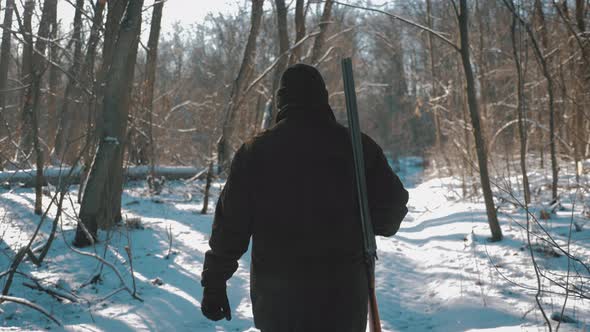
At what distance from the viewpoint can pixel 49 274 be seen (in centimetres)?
543

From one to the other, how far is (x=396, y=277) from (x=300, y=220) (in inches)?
167

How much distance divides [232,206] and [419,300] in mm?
3518

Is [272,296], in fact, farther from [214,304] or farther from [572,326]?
[572,326]

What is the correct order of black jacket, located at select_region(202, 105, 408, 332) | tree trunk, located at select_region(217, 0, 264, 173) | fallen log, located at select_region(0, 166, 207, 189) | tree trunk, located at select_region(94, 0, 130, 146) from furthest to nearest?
fallen log, located at select_region(0, 166, 207, 189), tree trunk, located at select_region(217, 0, 264, 173), tree trunk, located at select_region(94, 0, 130, 146), black jacket, located at select_region(202, 105, 408, 332)

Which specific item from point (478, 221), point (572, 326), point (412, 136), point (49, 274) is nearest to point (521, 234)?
point (478, 221)

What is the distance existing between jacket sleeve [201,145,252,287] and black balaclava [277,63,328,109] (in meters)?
0.32

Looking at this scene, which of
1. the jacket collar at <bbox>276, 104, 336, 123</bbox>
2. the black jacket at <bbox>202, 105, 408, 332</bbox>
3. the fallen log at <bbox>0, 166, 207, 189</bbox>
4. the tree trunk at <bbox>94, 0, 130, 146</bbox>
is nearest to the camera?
the black jacket at <bbox>202, 105, 408, 332</bbox>

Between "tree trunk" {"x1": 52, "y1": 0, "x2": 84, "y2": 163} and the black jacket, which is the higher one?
"tree trunk" {"x1": 52, "y1": 0, "x2": 84, "y2": 163}

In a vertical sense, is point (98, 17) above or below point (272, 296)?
above

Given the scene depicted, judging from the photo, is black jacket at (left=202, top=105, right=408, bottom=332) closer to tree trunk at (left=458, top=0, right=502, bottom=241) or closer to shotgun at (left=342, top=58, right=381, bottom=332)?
shotgun at (left=342, top=58, right=381, bottom=332)

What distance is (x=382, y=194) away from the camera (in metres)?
2.15

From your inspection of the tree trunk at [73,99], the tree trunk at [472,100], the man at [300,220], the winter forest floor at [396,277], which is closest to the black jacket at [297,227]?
the man at [300,220]

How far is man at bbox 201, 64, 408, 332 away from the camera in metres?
1.96

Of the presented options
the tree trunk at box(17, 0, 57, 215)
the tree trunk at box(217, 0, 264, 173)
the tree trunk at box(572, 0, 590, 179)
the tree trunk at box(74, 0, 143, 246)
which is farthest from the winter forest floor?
the tree trunk at box(217, 0, 264, 173)
